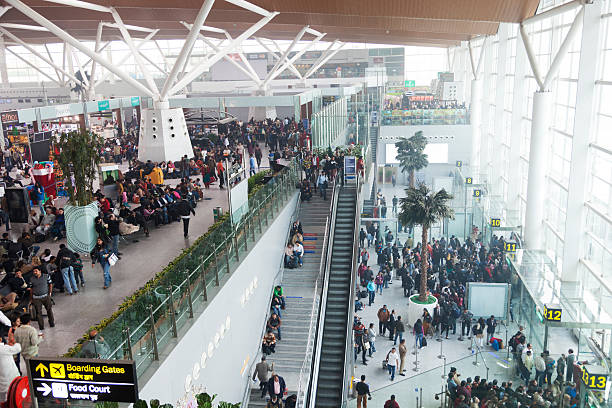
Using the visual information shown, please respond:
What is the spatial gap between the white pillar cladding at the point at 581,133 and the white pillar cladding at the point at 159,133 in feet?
58.2

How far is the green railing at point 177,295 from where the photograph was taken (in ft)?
30.6

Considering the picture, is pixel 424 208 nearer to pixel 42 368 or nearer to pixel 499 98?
pixel 499 98

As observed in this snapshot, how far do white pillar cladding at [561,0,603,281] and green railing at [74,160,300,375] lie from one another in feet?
33.4

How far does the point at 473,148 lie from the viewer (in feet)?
143

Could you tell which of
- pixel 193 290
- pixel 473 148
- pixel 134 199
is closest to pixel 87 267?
pixel 193 290

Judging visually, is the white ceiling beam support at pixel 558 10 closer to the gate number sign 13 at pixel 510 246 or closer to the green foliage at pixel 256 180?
the gate number sign 13 at pixel 510 246

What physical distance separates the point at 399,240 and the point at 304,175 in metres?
5.72

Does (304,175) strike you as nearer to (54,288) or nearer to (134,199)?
(134,199)

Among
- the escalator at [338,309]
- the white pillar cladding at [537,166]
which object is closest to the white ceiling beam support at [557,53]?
the white pillar cladding at [537,166]

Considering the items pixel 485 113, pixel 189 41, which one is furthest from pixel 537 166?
pixel 485 113

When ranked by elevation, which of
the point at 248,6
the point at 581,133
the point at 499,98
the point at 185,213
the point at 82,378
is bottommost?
the point at 185,213

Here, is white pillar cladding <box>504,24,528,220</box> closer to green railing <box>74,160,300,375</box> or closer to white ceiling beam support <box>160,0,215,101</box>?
white ceiling beam support <box>160,0,215,101</box>

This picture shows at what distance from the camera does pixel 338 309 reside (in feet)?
61.6

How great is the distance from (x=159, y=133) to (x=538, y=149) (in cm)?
1676
